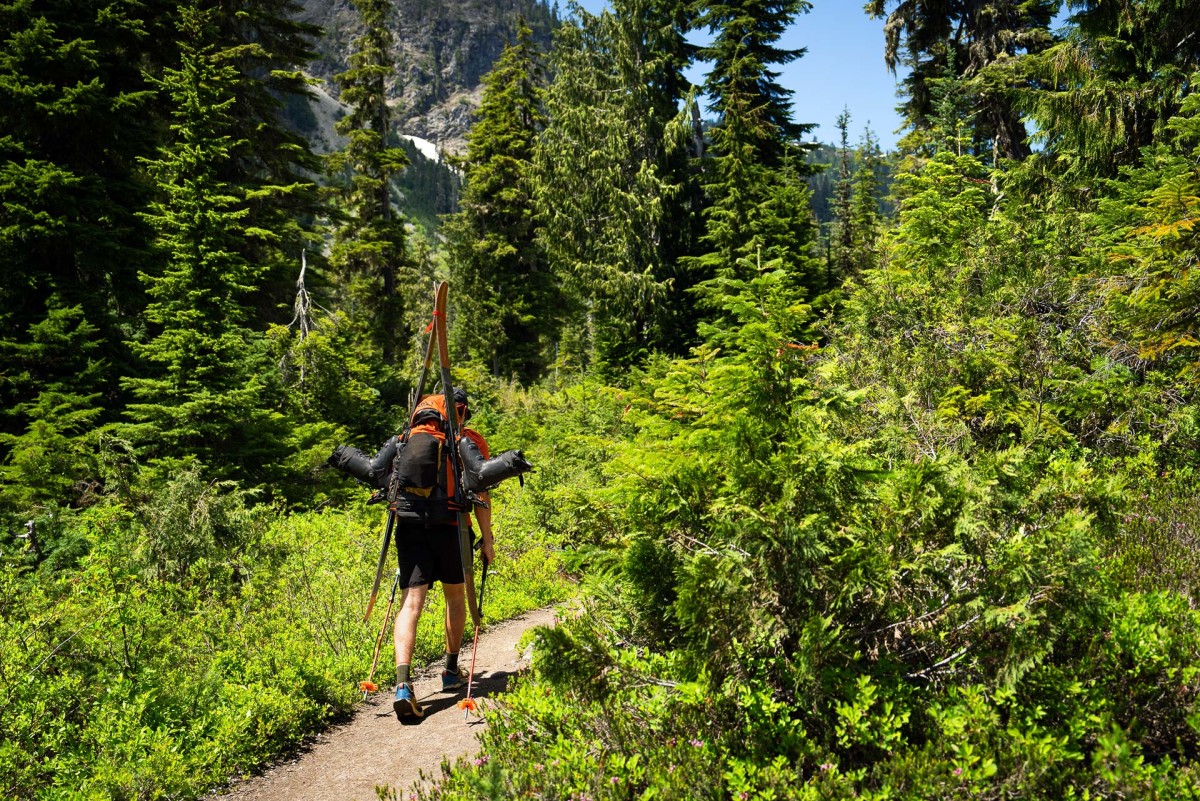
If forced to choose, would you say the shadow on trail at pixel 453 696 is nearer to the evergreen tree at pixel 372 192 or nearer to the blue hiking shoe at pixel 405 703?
the blue hiking shoe at pixel 405 703

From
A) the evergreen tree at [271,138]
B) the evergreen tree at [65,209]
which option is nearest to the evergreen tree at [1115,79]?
the evergreen tree at [65,209]

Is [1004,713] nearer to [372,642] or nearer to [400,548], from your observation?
[400,548]

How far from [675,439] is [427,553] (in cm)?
241

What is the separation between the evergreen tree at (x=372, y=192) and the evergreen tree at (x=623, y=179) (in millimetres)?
8215

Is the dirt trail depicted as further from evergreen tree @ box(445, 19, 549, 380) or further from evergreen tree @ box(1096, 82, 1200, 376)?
evergreen tree @ box(445, 19, 549, 380)

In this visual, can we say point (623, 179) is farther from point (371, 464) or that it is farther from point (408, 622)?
point (408, 622)

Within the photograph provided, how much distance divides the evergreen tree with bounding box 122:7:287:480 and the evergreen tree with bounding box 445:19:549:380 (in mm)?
14686

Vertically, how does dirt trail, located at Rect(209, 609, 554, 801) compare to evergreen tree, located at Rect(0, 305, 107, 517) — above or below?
below

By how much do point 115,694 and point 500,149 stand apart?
26.5m

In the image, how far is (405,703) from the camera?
455cm

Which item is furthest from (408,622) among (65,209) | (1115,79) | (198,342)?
(1115,79)

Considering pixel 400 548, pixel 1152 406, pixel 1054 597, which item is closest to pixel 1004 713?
pixel 1054 597

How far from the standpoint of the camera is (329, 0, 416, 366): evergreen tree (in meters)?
25.5

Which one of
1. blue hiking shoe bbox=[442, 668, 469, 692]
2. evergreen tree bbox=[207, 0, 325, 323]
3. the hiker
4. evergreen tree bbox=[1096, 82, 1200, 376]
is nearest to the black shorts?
the hiker
